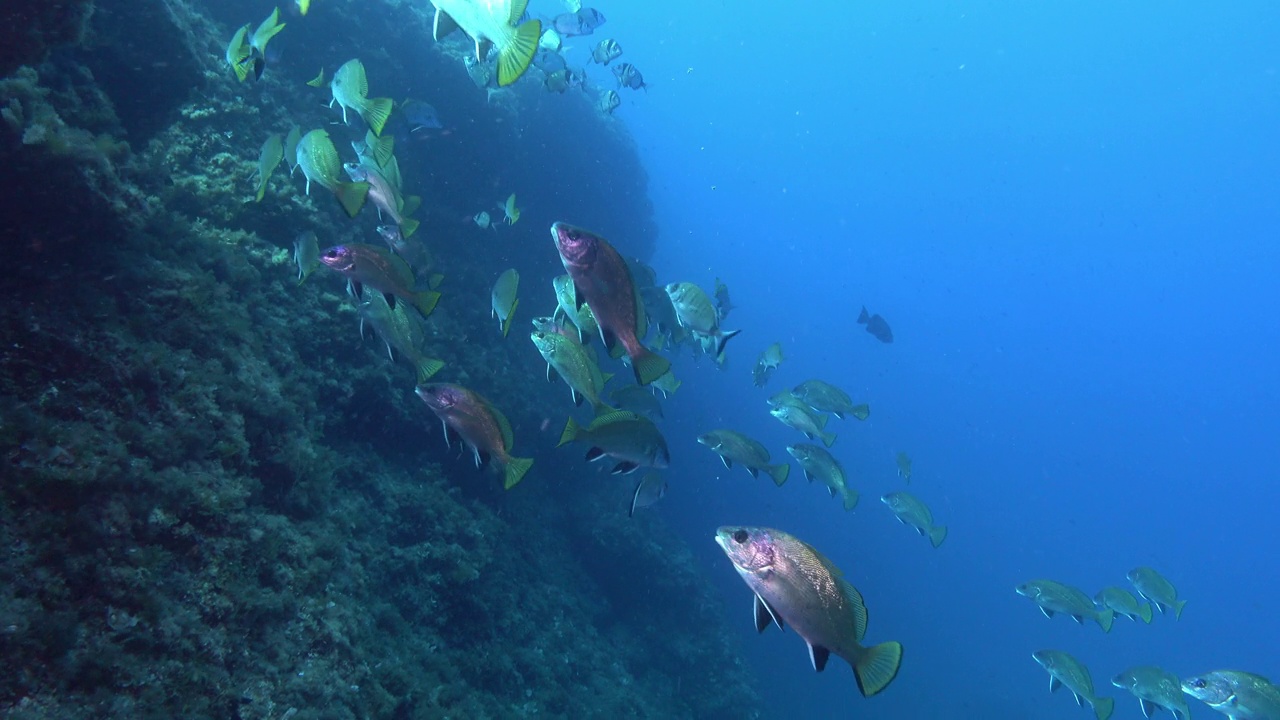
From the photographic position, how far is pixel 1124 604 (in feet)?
27.9

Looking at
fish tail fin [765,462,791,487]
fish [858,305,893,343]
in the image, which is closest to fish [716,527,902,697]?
fish tail fin [765,462,791,487]

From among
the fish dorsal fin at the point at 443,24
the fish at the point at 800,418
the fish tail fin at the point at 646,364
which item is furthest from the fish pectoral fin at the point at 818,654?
the fish at the point at 800,418

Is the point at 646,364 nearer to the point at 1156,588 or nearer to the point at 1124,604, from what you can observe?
the point at 1124,604

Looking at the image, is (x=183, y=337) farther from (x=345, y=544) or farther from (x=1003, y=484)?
(x=1003, y=484)

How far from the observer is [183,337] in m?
Result: 4.31

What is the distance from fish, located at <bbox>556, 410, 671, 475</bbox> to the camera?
3.98m

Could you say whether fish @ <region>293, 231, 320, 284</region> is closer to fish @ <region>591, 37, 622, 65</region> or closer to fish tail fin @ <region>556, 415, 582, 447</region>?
fish tail fin @ <region>556, 415, 582, 447</region>

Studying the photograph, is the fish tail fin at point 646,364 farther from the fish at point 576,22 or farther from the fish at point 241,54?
the fish at point 576,22

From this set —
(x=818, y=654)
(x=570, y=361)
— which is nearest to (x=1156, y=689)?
(x=818, y=654)

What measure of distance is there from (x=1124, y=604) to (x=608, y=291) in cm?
1066

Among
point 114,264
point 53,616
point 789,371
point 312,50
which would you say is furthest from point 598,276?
point 789,371

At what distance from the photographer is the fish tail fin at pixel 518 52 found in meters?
2.17

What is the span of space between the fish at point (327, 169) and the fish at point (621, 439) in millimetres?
2256

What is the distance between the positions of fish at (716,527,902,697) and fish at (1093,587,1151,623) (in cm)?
881
